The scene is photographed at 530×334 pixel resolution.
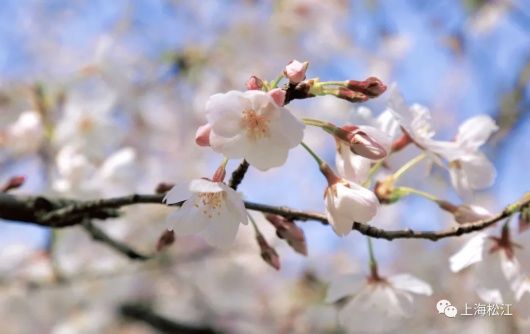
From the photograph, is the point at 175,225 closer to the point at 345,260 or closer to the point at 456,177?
the point at 456,177

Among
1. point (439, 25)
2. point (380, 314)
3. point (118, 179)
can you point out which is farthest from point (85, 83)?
point (439, 25)

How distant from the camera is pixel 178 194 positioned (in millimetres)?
1150

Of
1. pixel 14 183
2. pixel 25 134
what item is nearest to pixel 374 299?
pixel 14 183

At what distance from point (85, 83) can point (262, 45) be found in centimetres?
279

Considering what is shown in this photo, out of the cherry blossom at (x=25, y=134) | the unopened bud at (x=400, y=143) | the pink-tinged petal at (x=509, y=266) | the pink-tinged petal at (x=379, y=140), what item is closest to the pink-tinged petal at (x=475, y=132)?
the unopened bud at (x=400, y=143)

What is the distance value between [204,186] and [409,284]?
26.1 inches

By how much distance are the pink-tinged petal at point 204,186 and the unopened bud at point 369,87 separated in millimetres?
299

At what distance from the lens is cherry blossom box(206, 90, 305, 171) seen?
1106 millimetres

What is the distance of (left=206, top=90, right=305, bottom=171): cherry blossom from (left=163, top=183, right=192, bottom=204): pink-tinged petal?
101 millimetres

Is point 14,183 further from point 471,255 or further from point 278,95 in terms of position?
point 471,255

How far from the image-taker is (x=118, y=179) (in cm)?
261

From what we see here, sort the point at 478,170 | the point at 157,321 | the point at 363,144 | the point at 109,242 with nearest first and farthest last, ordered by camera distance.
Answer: the point at 363,144, the point at 478,170, the point at 109,242, the point at 157,321

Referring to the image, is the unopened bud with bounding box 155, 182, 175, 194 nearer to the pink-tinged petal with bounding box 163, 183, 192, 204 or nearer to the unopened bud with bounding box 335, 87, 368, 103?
the pink-tinged petal with bounding box 163, 183, 192, 204

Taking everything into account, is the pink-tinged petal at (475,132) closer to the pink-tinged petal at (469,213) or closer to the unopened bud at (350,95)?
the pink-tinged petal at (469,213)
